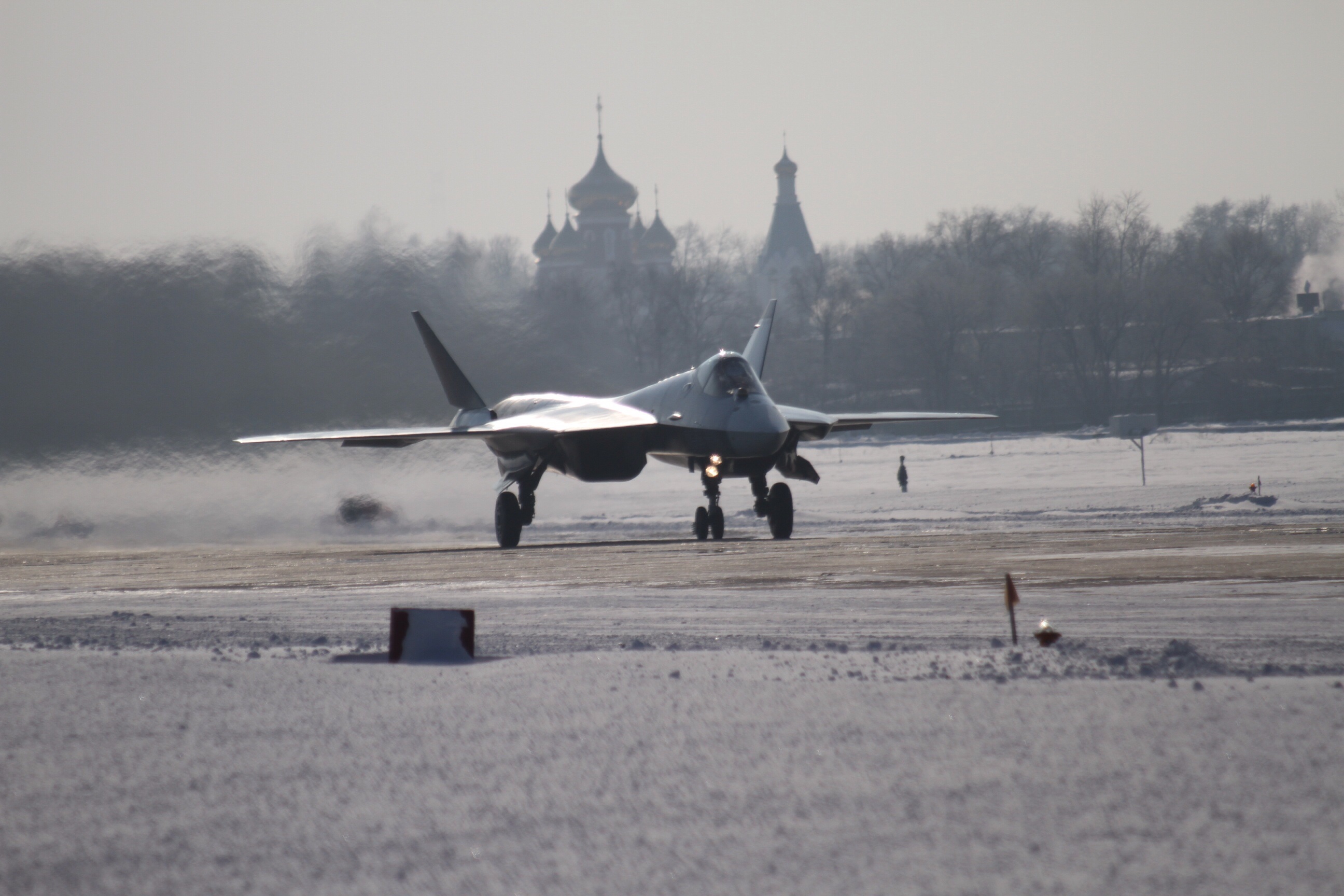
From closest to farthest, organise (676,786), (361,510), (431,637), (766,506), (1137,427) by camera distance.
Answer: (676,786) < (431,637) < (766,506) < (361,510) < (1137,427)

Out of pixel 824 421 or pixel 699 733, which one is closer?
pixel 699 733

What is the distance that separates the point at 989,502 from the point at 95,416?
22014 mm

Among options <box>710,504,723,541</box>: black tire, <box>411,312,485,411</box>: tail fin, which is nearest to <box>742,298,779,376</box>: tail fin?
<box>710,504,723,541</box>: black tire

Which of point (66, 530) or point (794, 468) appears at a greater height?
point (794, 468)

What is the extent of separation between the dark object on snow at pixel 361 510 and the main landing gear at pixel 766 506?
11.1m

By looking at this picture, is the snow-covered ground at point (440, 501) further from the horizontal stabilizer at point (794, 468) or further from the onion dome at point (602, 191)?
the onion dome at point (602, 191)

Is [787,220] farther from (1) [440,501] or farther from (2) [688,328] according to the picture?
(1) [440,501]

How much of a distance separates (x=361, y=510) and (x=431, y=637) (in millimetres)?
22865

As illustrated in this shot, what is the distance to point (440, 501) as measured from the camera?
32.5 m

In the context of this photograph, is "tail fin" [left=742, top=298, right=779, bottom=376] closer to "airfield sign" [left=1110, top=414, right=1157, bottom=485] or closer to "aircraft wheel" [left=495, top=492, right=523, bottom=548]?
"aircraft wheel" [left=495, top=492, right=523, bottom=548]

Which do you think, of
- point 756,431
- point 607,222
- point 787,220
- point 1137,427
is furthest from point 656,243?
point 756,431

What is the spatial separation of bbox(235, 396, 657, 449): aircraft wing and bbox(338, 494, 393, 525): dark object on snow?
515 centimetres

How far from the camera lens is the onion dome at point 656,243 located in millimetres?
161500

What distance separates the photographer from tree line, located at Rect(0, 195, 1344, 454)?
28.5 metres
